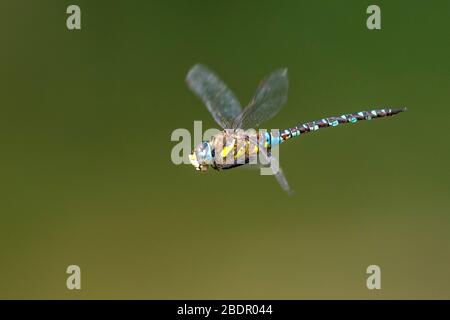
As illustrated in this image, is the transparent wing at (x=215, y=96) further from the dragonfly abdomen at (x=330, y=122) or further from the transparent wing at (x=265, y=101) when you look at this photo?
the dragonfly abdomen at (x=330, y=122)

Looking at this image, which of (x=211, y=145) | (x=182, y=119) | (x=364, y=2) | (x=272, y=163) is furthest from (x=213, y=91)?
(x=364, y=2)

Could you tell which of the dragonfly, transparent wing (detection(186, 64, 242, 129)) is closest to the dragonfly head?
the dragonfly

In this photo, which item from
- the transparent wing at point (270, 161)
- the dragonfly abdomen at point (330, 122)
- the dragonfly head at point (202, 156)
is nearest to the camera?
Result: the transparent wing at point (270, 161)

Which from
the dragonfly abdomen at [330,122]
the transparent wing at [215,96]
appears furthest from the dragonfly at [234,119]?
the dragonfly abdomen at [330,122]

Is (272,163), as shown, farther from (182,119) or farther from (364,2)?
(364,2)

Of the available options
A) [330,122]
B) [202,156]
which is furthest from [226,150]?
[330,122]

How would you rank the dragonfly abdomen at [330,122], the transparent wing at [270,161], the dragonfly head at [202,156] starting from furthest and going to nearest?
1. the dragonfly abdomen at [330,122]
2. the dragonfly head at [202,156]
3. the transparent wing at [270,161]

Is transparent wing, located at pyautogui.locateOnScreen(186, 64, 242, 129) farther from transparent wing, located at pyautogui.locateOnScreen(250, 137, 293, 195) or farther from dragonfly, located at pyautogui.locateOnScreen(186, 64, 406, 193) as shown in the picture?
transparent wing, located at pyautogui.locateOnScreen(250, 137, 293, 195)
